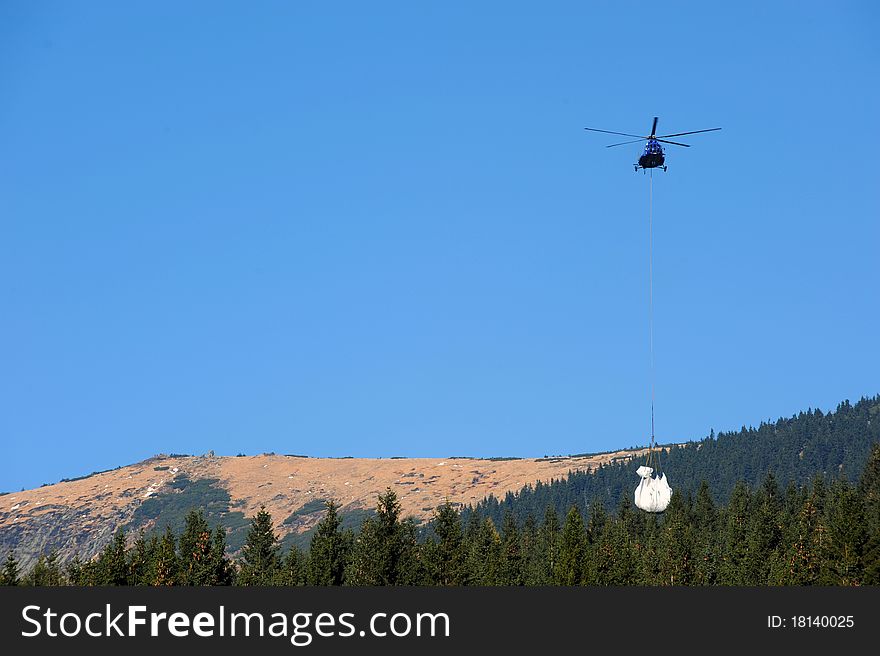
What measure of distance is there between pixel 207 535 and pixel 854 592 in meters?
76.7

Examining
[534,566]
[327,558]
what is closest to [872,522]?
[534,566]

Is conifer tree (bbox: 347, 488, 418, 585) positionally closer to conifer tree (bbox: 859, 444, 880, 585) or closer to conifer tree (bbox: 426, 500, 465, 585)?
conifer tree (bbox: 426, 500, 465, 585)

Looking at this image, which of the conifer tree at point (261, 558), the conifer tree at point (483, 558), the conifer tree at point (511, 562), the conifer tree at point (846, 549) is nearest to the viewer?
the conifer tree at point (846, 549)

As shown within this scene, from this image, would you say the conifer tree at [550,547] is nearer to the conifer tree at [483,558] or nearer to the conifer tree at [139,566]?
the conifer tree at [483,558]

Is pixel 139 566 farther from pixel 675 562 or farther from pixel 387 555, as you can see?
pixel 675 562

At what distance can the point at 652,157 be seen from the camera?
89812 mm

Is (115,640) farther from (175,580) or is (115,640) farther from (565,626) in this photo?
(175,580)

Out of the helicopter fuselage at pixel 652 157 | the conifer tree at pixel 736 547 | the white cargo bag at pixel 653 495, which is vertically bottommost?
the white cargo bag at pixel 653 495

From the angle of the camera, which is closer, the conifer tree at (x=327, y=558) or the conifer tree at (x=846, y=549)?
the conifer tree at (x=846, y=549)

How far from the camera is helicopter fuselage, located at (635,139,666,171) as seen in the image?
8981cm

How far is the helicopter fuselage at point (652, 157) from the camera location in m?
89.8

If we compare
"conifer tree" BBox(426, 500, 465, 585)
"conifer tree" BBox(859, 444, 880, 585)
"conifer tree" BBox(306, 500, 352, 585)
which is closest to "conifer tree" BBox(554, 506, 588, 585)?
"conifer tree" BBox(426, 500, 465, 585)

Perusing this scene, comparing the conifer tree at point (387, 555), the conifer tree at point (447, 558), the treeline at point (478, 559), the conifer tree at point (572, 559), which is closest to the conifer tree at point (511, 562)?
the treeline at point (478, 559)

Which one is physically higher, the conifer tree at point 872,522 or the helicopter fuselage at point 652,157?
the helicopter fuselage at point 652,157
